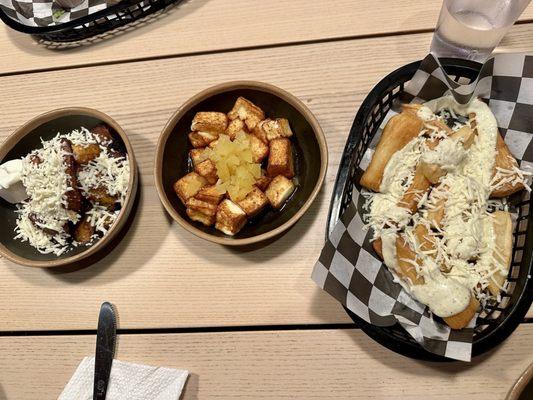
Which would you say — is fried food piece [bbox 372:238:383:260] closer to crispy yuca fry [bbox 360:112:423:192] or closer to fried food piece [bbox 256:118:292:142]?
crispy yuca fry [bbox 360:112:423:192]

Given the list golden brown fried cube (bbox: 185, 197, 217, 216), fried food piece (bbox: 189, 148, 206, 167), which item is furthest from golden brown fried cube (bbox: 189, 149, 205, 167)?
golden brown fried cube (bbox: 185, 197, 217, 216)

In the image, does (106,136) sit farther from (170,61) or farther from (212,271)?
(212,271)

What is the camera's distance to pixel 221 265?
3.71ft

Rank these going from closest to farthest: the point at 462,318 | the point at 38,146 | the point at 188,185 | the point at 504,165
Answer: the point at 462,318 < the point at 504,165 < the point at 188,185 < the point at 38,146

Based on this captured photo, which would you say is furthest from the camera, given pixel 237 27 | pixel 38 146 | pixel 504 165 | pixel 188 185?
pixel 237 27

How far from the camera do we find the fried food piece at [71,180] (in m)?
1.08

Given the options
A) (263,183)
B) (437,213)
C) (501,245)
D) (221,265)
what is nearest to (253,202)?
(263,183)

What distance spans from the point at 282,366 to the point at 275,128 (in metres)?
0.54

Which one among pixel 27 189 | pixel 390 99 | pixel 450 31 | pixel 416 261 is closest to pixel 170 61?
pixel 27 189

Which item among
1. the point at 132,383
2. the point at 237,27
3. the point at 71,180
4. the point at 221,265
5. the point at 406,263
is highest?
the point at 237,27

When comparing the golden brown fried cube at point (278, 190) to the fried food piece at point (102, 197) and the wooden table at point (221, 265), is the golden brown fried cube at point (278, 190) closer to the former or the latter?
the wooden table at point (221, 265)

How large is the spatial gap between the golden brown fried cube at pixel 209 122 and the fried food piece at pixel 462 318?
652 mm

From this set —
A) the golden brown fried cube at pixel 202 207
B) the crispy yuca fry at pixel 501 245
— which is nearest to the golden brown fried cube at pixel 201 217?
the golden brown fried cube at pixel 202 207

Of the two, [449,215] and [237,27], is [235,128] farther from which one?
[449,215]
